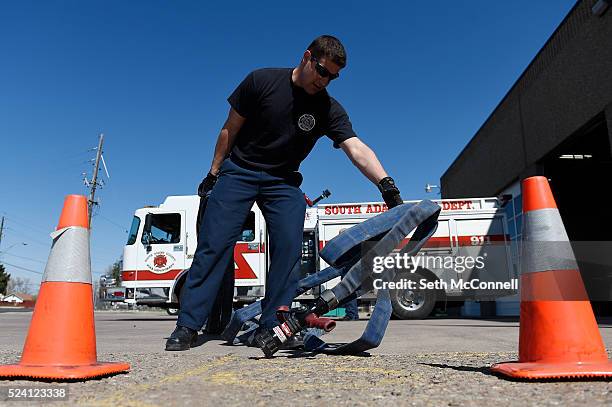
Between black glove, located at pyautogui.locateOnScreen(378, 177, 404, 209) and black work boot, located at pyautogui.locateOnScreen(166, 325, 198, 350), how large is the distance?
1536mm

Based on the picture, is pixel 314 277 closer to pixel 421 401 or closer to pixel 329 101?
pixel 329 101

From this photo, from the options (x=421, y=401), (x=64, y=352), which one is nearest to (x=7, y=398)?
(x=64, y=352)

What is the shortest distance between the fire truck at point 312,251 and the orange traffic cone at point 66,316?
24.7ft

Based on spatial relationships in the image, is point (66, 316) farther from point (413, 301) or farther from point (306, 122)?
point (413, 301)

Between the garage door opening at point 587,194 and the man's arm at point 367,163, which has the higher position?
the garage door opening at point 587,194

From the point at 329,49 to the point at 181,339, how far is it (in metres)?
2.06

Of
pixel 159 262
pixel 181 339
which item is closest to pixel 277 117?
pixel 181 339

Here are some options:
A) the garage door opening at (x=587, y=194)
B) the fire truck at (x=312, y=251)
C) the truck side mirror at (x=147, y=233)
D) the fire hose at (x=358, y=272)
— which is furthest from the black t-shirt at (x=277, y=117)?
the garage door opening at (x=587, y=194)

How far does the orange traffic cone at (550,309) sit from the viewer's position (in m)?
1.85

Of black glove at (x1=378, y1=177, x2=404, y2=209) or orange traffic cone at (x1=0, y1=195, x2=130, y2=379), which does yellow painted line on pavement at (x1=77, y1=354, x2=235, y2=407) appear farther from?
black glove at (x1=378, y1=177, x2=404, y2=209)

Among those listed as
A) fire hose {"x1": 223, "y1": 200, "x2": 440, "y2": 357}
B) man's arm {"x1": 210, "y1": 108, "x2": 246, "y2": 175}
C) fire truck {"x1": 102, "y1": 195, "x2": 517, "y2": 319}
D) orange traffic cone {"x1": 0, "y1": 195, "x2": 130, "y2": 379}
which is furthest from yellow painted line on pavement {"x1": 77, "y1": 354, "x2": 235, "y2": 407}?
fire truck {"x1": 102, "y1": 195, "x2": 517, "y2": 319}

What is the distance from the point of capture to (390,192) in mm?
2980

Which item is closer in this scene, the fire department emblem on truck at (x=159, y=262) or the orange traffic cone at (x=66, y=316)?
the orange traffic cone at (x=66, y=316)

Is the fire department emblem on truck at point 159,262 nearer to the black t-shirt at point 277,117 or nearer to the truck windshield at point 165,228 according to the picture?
the truck windshield at point 165,228
